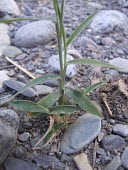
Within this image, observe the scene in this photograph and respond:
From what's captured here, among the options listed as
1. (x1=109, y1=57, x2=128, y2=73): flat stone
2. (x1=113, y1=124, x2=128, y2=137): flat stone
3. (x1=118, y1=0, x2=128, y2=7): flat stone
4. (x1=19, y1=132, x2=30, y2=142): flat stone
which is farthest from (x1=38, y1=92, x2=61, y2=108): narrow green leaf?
(x1=118, y1=0, x2=128, y2=7): flat stone

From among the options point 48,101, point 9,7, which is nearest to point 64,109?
point 48,101

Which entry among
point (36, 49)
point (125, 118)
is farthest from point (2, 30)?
point (125, 118)

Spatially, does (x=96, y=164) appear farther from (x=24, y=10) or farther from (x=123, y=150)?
(x=24, y=10)

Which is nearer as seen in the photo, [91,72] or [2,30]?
[91,72]

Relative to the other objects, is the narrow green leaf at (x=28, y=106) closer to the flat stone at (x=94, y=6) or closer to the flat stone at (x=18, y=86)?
the flat stone at (x=18, y=86)

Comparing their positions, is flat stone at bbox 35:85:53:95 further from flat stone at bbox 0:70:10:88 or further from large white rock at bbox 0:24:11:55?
large white rock at bbox 0:24:11:55

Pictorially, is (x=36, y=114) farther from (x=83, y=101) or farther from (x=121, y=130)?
(x=121, y=130)
